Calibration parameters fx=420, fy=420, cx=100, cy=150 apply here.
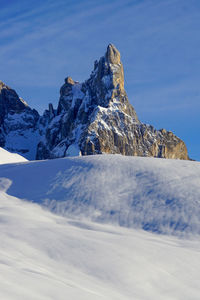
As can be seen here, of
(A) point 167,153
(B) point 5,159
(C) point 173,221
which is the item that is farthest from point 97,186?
(A) point 167,153

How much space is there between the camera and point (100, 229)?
53.9ft

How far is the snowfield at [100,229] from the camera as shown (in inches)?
379

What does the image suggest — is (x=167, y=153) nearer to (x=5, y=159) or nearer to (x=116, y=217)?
(x=5, y=159)

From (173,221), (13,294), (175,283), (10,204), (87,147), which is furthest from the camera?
(87,147)

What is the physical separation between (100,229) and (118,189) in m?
5.11

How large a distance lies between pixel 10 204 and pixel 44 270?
10014 millimetres

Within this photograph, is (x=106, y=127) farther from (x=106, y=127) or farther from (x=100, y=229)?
(x=100, y=229)

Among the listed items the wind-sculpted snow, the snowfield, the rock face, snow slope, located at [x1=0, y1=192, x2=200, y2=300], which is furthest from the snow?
snow slope, located at [x1=0, y1=192, x2=200, y2=300]

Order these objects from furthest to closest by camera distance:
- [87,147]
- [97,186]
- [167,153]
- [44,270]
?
1. [167,153]
2. [87,147]
3. [97,186]
4. [44,270]

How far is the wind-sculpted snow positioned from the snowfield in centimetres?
5

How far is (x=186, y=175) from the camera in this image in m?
23.1

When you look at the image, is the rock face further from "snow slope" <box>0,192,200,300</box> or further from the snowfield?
"snow slope" <box>0,192,200,300</box>

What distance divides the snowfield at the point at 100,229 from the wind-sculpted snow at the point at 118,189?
5 centimetres

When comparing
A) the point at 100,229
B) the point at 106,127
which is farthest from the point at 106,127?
the point at 100,229
